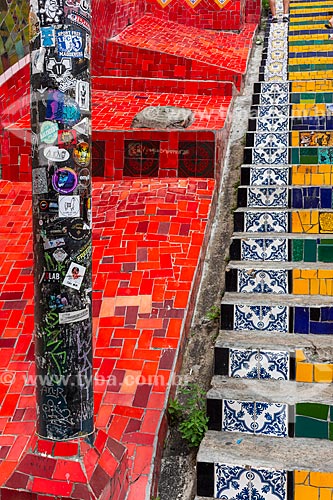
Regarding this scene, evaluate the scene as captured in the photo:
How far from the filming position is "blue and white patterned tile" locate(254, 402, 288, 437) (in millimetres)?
3279

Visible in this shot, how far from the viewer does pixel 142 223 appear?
4699 mm

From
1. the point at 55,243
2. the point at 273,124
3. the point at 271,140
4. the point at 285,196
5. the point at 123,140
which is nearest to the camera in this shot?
the point at 55,243

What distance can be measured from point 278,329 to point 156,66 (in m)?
4.43

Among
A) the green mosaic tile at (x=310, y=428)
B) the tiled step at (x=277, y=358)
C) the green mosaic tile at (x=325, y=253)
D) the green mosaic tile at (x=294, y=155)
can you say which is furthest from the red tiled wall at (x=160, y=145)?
the green mosaic tile at (x=310, y=428)

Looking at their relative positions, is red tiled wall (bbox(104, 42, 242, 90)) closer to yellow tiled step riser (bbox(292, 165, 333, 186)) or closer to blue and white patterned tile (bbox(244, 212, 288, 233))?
yellow tiled step riser (bbox(292, 165, 333, 186))

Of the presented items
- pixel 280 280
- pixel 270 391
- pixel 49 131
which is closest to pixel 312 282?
pixel 280 280

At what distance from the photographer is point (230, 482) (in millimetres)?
3078

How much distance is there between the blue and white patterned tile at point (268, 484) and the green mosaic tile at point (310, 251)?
1.69m

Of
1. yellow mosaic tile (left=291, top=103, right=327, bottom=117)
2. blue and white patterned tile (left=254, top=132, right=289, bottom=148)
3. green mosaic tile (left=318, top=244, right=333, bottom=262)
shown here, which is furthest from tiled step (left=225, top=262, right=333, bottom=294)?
yellow mosaic tile (left=291, top=103, right=327, bottom=117)

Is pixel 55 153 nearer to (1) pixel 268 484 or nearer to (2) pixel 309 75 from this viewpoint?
(1) pixel 268 484

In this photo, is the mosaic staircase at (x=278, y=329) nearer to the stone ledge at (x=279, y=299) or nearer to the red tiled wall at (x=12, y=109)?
the stone ledge at (x=279, y=299)

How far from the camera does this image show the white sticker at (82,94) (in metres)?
2.42

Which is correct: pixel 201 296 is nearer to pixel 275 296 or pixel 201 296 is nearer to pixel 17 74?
pixel 275 296

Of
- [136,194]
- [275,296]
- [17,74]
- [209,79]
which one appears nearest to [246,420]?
[275,296]
